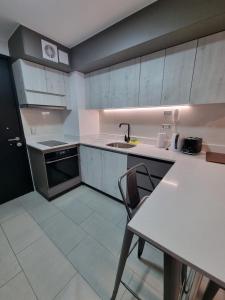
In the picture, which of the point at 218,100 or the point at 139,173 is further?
the point at 139,173

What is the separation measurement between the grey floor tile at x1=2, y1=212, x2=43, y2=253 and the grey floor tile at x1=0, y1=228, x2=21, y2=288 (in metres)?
0.05

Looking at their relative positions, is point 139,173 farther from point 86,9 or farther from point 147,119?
point 86,9

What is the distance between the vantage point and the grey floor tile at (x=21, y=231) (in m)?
1.53

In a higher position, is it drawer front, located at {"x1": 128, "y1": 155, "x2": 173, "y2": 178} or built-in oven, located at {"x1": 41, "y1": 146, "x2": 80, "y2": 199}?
drawer front, located at {"x1": 128, "y1": 155, "x2": 173, "y2": 178}

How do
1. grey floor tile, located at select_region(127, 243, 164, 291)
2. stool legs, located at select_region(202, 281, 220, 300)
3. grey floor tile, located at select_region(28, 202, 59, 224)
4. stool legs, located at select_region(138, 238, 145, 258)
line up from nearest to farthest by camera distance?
stool legs, located at select_region(202, 281, 220, 300) < grey floor tile, located at select_region(127, 243, 164, 291) < stool legs, located at select_region(138, 238, 145, 258) < grey floor tile, located at select_region(28, 202, 59, 224)

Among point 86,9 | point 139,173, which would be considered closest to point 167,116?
point 139,173

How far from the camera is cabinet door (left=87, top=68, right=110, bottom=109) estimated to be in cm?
232

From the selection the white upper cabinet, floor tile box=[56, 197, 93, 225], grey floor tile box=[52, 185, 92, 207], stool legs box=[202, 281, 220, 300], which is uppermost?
the white upper cabinet

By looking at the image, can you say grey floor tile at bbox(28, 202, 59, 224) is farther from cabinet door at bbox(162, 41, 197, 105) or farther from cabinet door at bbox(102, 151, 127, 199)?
cabinet door at bbox(162, 41, 197, 105)

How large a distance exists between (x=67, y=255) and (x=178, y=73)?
2.39m

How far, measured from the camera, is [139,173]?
188cm

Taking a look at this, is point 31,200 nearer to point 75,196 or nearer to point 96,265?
point 75,196

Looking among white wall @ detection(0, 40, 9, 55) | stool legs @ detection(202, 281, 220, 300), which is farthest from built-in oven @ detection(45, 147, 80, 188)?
stool legs @ detection(202, 281, 220, 300)

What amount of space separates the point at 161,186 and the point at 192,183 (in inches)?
10.0
